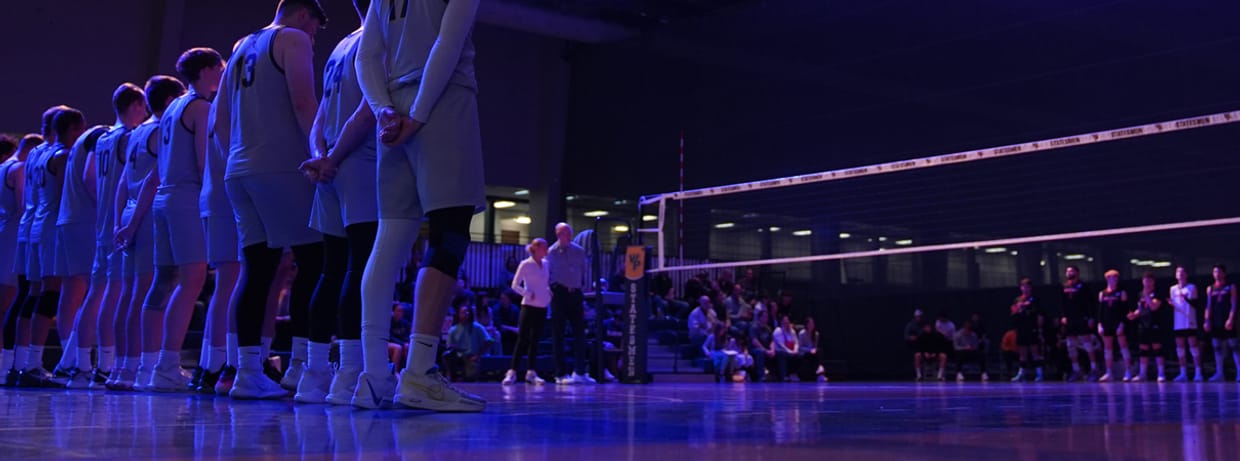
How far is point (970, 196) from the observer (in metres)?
15.8

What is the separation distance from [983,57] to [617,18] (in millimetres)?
7304

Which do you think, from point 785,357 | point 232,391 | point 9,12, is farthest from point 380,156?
point 9,12

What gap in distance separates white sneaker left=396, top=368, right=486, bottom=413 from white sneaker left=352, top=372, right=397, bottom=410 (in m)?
0.11

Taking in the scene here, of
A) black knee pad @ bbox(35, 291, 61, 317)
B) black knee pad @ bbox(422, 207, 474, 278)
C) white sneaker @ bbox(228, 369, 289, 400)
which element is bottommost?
white sneaker @ bbox(228, 369, 289, 400)

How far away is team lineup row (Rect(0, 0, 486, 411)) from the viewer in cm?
328

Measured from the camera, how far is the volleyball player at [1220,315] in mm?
13414

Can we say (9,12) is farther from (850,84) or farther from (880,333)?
(880,333)

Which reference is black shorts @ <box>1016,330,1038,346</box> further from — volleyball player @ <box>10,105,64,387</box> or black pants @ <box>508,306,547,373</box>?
volleyball player @ <box>10,105,64,387</box>

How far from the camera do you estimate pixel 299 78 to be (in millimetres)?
4328

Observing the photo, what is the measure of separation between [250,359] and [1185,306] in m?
13.0

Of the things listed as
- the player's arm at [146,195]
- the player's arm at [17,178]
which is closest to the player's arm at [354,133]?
the player's arm at [146,195]

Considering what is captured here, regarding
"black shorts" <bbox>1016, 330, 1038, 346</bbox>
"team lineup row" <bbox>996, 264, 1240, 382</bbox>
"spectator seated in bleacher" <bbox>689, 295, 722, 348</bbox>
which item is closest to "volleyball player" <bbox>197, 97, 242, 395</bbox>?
"spectator seated in bleacher" <bbox>689, 295, 722, 348</bbox>

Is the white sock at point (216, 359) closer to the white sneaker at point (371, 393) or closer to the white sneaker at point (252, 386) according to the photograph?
the white sneaker at point (252, 386)

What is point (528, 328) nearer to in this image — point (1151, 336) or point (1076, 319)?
point (1076, 319)
